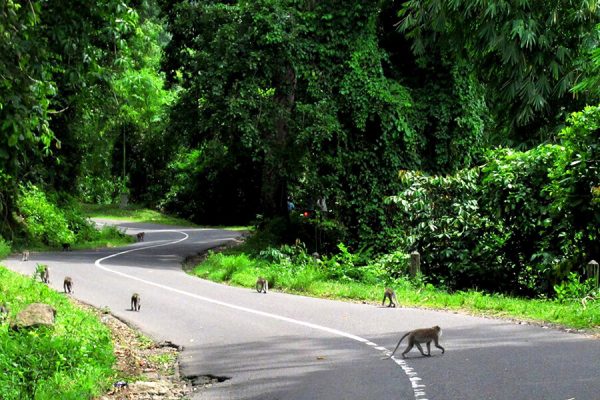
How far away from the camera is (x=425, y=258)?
19.5 m

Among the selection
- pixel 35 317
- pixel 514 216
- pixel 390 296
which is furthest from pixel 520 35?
pixel 35 317

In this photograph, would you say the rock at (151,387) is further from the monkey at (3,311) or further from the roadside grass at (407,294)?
the roadside grass at (407,294)

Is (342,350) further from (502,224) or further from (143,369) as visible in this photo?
(502,224)

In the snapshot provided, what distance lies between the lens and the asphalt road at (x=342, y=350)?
8094mm

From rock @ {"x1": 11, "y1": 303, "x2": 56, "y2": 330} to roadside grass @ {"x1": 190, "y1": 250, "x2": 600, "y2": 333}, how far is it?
6338 mm

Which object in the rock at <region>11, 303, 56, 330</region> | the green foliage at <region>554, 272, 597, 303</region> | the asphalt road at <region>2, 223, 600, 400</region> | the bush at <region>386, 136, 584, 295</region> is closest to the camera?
the asphalt road at <region>2, 223, 600, 400</region>

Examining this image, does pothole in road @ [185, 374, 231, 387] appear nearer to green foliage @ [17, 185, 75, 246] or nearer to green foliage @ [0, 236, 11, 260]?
green foliage @ [0, 236, 11, 260]

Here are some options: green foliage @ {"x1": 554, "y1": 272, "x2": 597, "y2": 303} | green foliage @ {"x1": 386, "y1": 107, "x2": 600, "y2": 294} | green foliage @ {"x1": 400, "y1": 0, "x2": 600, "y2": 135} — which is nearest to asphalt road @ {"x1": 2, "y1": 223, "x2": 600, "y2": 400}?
green foliage @ {"x1": 554, "y1": 272, "x2": 597, "y2": 303}

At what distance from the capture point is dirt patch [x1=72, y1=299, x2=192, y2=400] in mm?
8820

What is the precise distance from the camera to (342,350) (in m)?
Result: 10.4

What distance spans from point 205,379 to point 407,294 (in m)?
7.47

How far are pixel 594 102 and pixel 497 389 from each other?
15.8 m

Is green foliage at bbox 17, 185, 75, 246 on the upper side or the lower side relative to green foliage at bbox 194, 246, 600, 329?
upper

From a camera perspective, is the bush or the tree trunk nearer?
the bush
